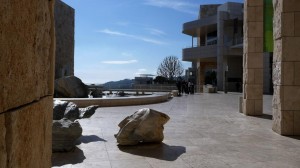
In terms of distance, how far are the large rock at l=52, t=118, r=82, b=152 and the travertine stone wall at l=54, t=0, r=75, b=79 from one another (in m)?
40.2

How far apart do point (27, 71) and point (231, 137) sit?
616cm

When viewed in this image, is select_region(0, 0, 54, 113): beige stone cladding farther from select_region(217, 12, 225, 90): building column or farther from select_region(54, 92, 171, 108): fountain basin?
select_region(217, 12, 225, 90): building column

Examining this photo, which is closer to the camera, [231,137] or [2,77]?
[2,77]

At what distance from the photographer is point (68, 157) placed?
505 cm

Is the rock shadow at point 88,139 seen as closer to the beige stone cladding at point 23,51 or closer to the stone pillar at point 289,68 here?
the beige stone cladding at point 23,51

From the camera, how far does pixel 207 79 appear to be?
210 feet

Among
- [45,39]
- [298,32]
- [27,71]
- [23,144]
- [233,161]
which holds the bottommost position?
[233,161]

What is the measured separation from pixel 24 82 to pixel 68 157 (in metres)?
3.74

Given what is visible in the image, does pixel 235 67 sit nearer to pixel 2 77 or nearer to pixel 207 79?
pixel 207 79

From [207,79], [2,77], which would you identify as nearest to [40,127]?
[2,77]

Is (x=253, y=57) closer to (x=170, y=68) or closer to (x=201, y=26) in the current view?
(x=201, y=26)

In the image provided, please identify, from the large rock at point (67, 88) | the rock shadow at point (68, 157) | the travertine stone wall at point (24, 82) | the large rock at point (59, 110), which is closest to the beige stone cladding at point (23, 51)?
the travertine stone wall at point (24, 82)

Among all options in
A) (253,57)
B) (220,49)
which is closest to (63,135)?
(253,57)

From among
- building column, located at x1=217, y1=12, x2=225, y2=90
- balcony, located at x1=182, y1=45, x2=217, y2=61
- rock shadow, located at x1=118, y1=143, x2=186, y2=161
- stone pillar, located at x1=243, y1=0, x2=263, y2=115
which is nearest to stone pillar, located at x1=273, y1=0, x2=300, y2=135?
rock shadow, located at x1=118, y1=143, x2=186, y2=161
